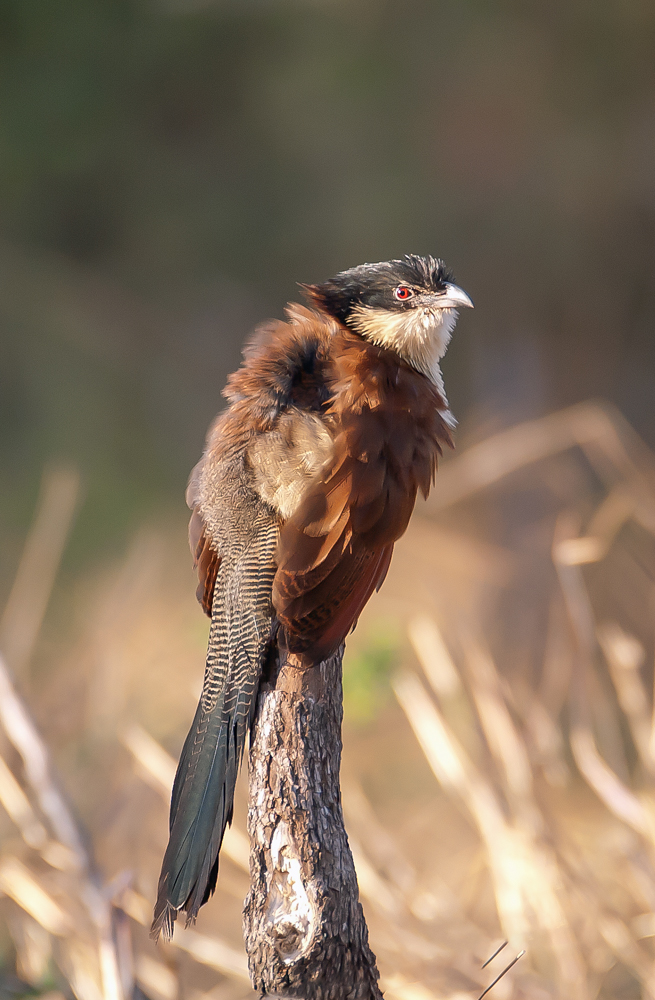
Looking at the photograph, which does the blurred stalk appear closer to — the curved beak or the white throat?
the white throat

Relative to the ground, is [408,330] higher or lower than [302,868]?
higher

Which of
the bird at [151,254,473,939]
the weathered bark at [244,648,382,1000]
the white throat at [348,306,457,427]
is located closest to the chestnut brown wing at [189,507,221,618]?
the bird at [151,254,473,939]

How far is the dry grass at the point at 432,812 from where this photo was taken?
1937 millimetres

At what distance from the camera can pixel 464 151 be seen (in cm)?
433

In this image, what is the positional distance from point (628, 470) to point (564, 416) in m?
0.90

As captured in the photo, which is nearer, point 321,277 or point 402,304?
point 402,304

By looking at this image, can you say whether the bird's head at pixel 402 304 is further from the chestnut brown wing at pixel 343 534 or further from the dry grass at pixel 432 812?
the dry grass at pixel 432 812

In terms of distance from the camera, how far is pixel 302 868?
112 centimetres

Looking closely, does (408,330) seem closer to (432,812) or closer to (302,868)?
(302,868)

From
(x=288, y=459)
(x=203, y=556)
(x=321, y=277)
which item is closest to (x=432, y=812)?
(x=321, y=277)

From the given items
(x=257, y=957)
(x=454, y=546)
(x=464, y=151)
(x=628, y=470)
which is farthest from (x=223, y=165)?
(x=257, y=957)

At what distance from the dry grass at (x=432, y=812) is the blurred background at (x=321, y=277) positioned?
0.10 ft

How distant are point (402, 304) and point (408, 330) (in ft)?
0.19

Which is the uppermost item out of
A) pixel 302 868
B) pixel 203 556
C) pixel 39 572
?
pixel 203 556
